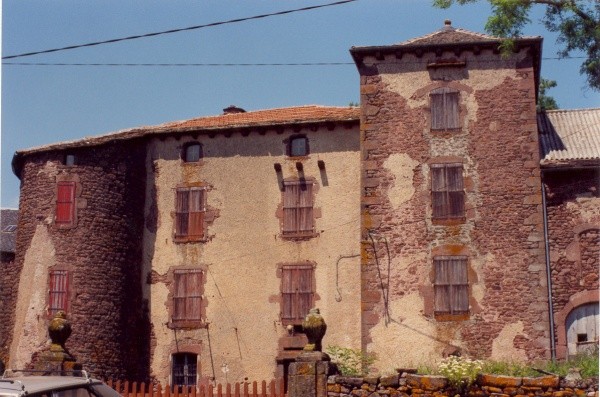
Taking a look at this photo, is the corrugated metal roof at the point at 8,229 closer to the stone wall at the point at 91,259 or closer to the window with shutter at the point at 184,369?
the stone wall at the point at 91,259

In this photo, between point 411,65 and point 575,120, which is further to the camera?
point 575,120

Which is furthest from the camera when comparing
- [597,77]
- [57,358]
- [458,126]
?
[458,126]

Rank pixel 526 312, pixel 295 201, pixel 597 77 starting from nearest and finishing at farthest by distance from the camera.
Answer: pixel 597 77 → pixel 526 312 → pixel 295 201

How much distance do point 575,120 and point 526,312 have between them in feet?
22.8

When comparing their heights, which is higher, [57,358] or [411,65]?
[411,65]

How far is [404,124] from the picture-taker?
70.6 feet

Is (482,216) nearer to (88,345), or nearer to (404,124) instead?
(404,124)

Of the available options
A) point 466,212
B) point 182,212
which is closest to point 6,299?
point 182,212

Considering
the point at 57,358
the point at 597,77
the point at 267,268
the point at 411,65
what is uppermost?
the point at 411,65

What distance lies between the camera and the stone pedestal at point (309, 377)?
44.4 ft

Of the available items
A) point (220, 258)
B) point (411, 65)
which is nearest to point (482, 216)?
point (411, 65)

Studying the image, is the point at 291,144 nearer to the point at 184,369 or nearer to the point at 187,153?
the point at 187,153

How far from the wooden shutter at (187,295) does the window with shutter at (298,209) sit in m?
2.99

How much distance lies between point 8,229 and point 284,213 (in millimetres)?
15044
